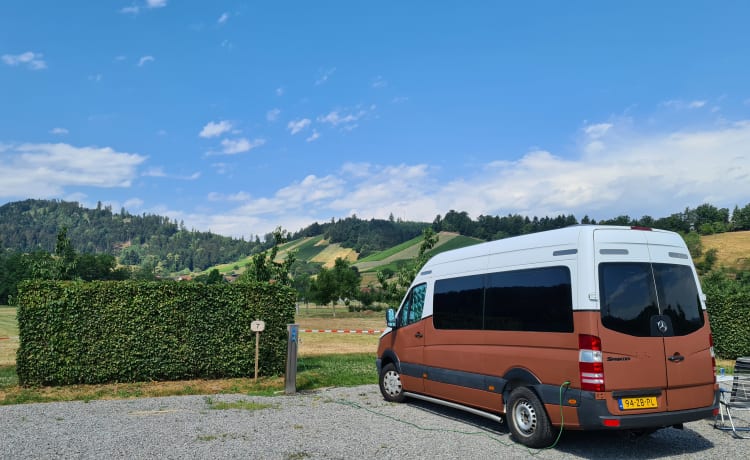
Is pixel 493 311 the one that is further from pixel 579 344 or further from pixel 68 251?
pixel 68 251

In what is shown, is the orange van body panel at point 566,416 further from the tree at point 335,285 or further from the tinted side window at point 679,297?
the tree at point 335,285

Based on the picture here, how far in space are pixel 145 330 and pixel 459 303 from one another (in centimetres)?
783

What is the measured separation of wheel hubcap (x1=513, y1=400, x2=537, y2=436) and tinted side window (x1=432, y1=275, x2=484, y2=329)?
52.5 inches

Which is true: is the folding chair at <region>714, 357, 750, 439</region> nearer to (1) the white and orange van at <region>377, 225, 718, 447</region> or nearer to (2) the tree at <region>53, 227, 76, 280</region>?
(1) the white and orange van at <region>377, 225, 718, 447</region>

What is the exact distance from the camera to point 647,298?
271 inches

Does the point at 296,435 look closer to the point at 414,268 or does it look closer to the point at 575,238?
the point at 575,238

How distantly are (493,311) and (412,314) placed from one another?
248 cm

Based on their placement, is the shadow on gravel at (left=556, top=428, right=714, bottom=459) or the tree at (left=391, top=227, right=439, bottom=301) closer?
the shadow on gravel at (left=556, top=428, right=714, bottom=459)

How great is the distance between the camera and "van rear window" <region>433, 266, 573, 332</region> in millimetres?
7004

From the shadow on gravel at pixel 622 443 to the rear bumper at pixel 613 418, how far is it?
0.59 m

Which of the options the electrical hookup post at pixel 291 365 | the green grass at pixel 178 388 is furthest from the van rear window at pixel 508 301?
the green grass at pixel 178 388

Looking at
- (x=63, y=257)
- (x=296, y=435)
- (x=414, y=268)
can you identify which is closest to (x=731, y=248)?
(x=414, y=268)

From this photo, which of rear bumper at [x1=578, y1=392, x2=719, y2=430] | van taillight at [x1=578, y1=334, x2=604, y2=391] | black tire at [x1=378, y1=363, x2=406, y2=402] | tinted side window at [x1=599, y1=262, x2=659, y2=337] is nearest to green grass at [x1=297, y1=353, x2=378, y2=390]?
black tire at [x1=378, y1=363, x2=406, y2=402]

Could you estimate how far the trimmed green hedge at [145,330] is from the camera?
12250mm
